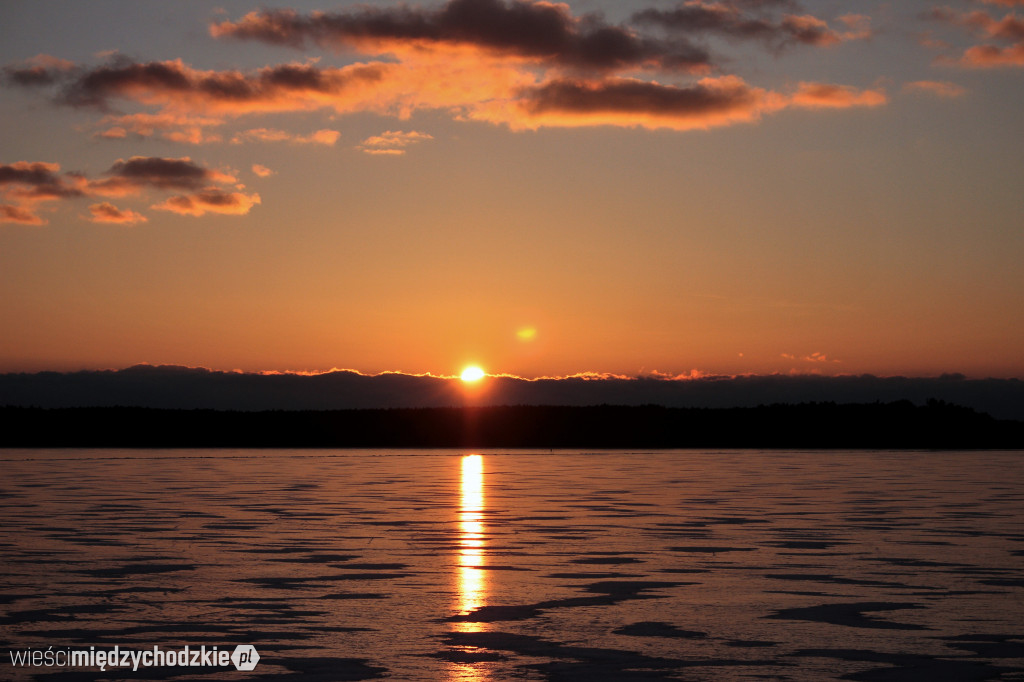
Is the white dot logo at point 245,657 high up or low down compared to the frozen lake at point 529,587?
up

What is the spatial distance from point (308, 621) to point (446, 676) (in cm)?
288

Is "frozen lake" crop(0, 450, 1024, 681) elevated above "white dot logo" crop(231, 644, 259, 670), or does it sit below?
below

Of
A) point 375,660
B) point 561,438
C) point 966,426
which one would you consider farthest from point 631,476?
point 966,426

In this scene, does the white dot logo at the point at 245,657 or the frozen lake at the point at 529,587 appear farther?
the frozen lake at the point at 529,587

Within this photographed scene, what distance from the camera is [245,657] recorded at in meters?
9.91

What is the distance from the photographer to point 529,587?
46.0 ft

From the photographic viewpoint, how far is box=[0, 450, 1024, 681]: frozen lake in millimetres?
9961

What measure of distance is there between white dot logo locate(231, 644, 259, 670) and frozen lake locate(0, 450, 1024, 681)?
148 mm

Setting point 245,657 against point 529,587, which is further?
point 529,587

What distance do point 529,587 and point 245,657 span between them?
188 inches

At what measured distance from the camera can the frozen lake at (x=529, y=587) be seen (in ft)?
32.7

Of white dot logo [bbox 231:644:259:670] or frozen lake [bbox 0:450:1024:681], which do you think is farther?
frozen lake [bbox 0:450:1024:681]

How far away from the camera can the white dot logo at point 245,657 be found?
31.6 ft

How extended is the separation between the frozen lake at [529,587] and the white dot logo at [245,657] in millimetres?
148
